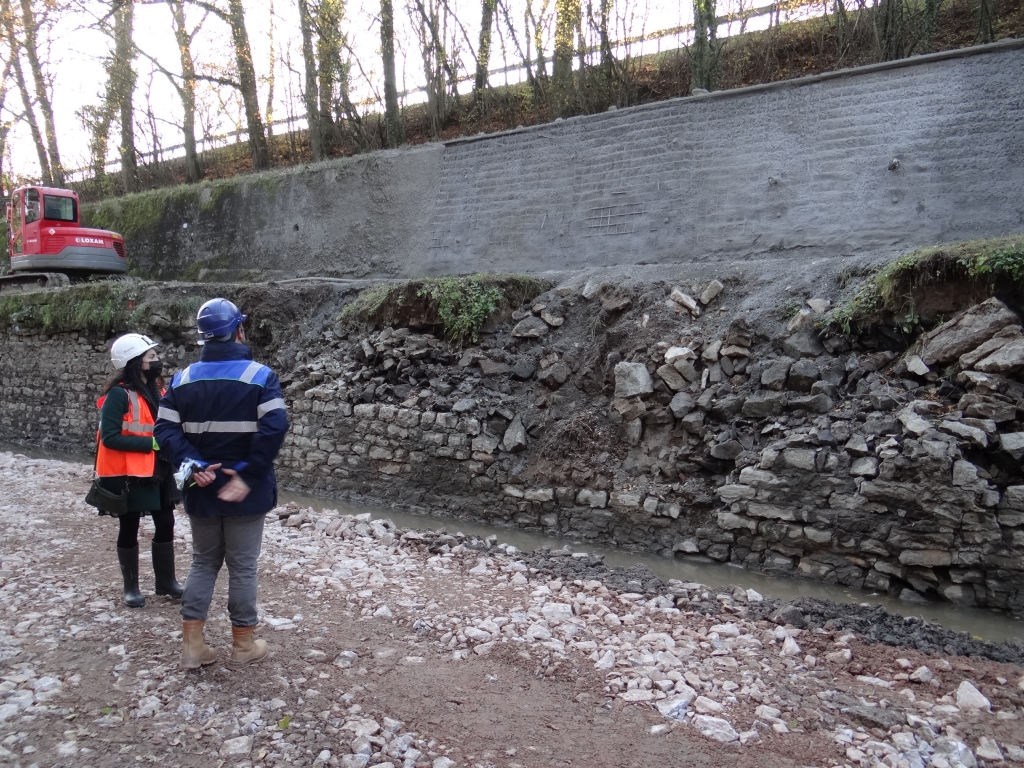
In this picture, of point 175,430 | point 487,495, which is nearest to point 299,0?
point 487,495

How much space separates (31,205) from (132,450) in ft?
49.2

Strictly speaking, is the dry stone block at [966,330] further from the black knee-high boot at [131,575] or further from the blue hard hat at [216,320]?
the black knee-high boot at [131,575]

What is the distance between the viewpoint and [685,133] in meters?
10.3

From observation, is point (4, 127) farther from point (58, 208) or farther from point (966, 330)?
point (966, 330)

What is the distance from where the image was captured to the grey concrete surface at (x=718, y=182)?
332 inches

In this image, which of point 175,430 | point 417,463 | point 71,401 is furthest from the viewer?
point 71,401

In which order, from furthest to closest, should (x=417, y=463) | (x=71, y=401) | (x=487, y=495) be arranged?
(x=71, y=401)
(x=417, y=463)
(x=487, y=495)

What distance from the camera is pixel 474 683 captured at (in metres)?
3.36

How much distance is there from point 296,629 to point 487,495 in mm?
4199

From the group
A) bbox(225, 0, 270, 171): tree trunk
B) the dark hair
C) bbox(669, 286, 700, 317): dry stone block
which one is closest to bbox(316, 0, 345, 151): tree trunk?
bbox(225, 0, 270, 171): tree trunk

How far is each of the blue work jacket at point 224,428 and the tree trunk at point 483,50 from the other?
45.4 feet

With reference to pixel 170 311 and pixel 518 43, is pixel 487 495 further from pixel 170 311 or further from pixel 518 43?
pixel 518 43

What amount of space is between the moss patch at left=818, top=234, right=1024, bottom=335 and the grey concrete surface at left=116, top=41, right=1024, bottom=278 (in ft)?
3.40

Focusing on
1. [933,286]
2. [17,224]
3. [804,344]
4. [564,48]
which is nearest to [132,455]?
[804,344]
